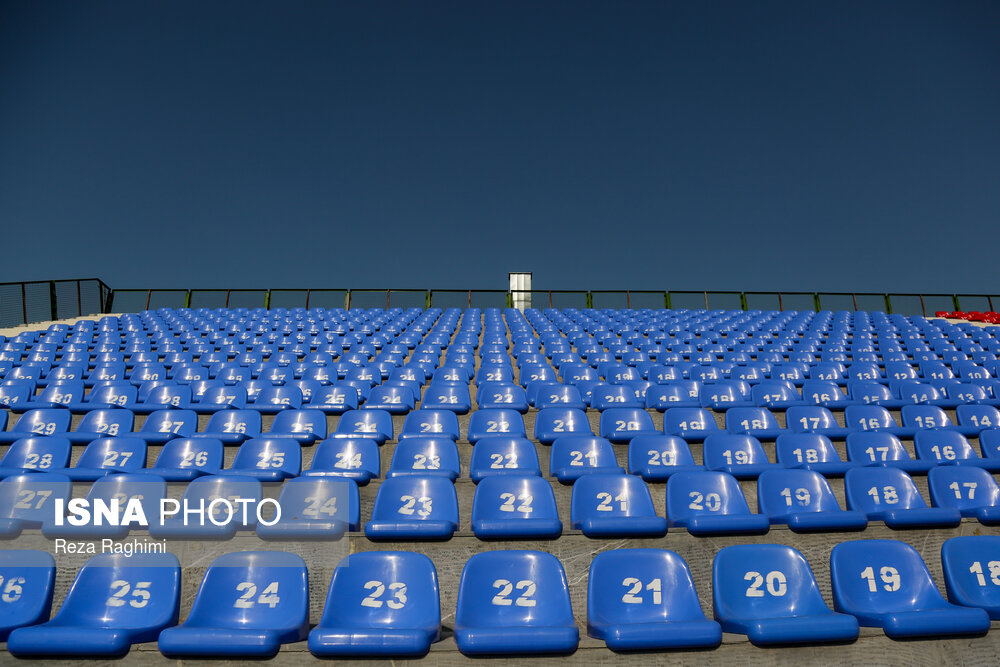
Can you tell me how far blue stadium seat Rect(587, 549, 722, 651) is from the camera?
2215 millimetres

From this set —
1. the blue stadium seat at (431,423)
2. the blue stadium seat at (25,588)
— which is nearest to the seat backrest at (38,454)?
the blue stadium seat at (25,588)

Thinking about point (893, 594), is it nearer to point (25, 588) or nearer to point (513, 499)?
point (513, 499)

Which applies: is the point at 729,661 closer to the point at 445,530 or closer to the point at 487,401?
the point at 445,530

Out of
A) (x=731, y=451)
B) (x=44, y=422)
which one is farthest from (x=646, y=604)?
(x=44, y=422)

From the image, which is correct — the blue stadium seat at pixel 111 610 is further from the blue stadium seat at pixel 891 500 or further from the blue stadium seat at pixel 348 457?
the blue stadium seat at pixel 891 500

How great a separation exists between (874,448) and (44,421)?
7.11m

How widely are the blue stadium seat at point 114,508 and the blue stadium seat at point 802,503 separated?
3654 millimetres

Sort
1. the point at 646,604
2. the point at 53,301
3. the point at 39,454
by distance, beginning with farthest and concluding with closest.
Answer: the point at 53,301
the point at 39,454
the point at 646,604

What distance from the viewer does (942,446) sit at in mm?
4355

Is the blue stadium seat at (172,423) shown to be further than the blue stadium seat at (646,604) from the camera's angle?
Yes

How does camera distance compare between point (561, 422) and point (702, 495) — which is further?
point (561, 422)

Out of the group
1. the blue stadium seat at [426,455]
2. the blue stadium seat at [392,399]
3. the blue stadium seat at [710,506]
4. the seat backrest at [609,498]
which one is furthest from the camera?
the blue stadium seat at [392,399]

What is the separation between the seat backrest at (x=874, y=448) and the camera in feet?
14.0

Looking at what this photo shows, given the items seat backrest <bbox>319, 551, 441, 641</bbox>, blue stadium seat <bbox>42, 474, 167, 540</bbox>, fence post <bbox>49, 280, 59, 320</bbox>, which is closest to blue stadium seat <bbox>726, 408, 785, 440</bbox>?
seat backrest <bbox>319, 551, 441, 641</bbox>
